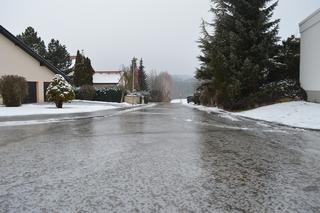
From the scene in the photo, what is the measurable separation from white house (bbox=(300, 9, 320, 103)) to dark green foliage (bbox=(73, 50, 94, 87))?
34.7m

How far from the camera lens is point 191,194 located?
17.9 ft

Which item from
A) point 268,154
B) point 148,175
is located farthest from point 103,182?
A: point 268,154

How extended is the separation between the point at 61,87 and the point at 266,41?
58.4 ft

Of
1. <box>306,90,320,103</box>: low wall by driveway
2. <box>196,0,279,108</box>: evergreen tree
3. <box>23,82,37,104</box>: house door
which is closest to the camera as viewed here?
<box>306,90,320,103</box>: low wall by driveway

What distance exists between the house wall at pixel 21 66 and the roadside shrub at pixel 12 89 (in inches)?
236

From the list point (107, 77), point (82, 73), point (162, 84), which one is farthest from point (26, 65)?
point (162, 84)

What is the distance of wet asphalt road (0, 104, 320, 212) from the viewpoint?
500cm

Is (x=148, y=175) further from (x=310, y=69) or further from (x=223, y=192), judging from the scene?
(x=310, y=69)

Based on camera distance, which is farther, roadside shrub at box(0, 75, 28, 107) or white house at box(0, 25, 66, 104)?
white house at box(0, 25, 66, 104)

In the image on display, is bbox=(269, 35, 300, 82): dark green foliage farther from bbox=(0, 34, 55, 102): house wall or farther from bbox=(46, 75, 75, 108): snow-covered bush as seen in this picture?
bbox=(0, 34, 55, 102): house wall

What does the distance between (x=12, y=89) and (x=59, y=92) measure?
Result: 399cm

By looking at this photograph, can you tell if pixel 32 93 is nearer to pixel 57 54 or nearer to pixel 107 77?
pixel 57 54

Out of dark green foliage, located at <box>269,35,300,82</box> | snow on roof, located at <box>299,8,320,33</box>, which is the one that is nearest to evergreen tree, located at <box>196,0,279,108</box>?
dark green foliage, located at <box>269,35,300,82</box>

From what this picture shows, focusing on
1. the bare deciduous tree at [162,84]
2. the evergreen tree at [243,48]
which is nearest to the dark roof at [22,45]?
the evergreen tree at [243,48]
